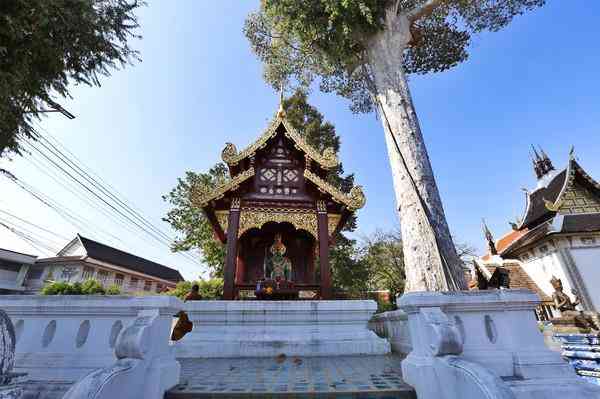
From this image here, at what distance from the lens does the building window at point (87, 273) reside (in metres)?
23.5

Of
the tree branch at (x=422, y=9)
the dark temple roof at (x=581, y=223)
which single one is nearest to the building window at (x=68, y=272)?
the tree branch at (x=422, y=9)

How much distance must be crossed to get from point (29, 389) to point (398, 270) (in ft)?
82.4

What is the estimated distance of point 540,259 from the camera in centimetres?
1602

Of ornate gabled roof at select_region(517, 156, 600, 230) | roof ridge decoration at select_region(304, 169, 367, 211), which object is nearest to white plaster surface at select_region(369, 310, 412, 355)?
roof ridge decoration at select_region(304, 169, 367, 211)

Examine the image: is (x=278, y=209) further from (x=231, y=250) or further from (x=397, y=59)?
(x=397, y=59)

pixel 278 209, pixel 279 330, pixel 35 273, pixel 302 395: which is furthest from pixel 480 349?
pixel 35 273

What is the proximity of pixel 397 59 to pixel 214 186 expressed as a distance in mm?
11599

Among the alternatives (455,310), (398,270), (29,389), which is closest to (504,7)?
(455,310)

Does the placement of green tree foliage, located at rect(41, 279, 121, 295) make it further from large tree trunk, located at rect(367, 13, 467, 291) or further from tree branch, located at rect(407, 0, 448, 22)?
tree branch, located at rect(407, 0, 448, 22)

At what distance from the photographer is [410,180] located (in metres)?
6.34

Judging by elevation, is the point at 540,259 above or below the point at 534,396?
above

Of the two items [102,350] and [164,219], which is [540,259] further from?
[164,219]

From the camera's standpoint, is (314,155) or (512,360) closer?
(512,360)

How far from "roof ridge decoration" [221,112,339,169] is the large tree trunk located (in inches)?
78.9
